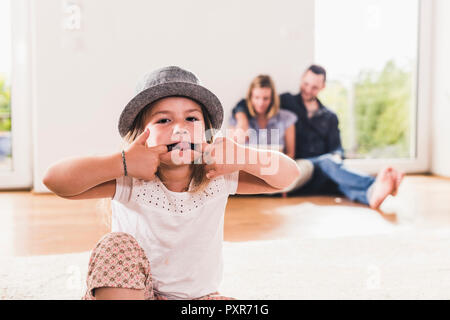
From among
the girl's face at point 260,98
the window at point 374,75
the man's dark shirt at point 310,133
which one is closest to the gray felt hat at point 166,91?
the girl's face at point 260,98

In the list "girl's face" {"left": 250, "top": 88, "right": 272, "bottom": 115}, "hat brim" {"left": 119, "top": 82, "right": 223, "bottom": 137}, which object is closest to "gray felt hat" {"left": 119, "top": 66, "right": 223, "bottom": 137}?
"hat brim" {"left": 119, "top": 82, "right": 223, "bottom": 137}

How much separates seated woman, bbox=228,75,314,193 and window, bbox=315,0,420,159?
1.58 ft

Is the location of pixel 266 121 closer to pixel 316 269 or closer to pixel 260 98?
pixel 260 98

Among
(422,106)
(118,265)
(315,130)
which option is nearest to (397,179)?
(315,130)

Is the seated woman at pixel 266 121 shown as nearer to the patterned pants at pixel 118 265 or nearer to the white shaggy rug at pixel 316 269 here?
the white shaggy rug at pixel 316 269

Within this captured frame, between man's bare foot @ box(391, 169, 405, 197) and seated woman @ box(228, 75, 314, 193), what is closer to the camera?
man's bare foot @ box(391, 169, 405, 197)

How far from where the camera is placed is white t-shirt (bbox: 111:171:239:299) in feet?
2.13

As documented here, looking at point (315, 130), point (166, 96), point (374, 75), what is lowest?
point (315, 130)

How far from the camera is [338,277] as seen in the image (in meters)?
0.95

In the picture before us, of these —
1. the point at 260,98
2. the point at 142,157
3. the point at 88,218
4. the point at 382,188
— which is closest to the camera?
the point at 142,157

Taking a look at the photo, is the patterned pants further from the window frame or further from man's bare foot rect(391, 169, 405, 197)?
the window frame

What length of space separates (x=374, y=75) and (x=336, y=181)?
40.0 inches

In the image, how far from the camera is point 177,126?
60 cm

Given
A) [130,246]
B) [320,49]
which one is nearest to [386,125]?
[320,49]
